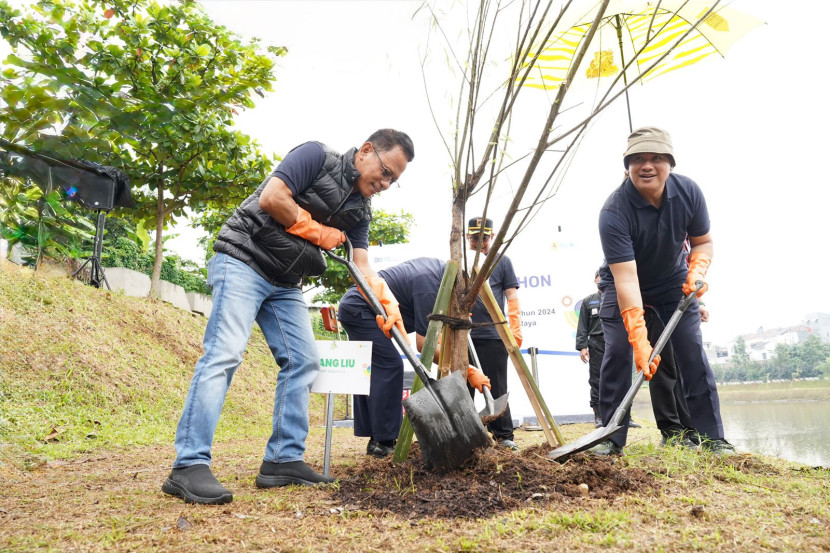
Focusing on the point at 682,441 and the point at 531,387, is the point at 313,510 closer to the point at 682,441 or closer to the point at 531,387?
the point at 531,387

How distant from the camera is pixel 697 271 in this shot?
2865 millimetres

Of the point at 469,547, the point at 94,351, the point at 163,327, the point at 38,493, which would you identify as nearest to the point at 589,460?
the point at 469,547

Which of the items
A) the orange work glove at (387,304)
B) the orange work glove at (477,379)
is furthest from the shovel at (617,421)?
the orange work glove at (387,304)

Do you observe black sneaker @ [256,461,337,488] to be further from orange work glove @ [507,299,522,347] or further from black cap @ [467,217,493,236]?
black cap @ [467,217,493,236]

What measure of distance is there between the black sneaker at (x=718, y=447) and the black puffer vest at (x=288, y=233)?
207 centimetres

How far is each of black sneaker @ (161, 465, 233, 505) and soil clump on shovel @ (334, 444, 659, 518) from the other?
16.2 inches

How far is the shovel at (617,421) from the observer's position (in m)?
2.25

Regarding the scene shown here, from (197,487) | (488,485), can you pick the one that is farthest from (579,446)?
(197,487)

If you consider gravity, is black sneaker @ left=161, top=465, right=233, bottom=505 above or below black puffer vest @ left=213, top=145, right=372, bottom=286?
below

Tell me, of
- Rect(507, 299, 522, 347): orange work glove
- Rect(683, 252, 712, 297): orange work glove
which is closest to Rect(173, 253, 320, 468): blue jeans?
Rect(683, 252, 712, 297): orange work glove

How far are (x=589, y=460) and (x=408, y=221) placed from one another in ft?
52.3

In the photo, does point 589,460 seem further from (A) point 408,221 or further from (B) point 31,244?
(A) point 408,221

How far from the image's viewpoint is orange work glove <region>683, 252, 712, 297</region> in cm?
280

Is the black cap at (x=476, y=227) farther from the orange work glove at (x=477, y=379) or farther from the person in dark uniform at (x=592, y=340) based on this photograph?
the person in dark uniform at (x=592, y=340)
